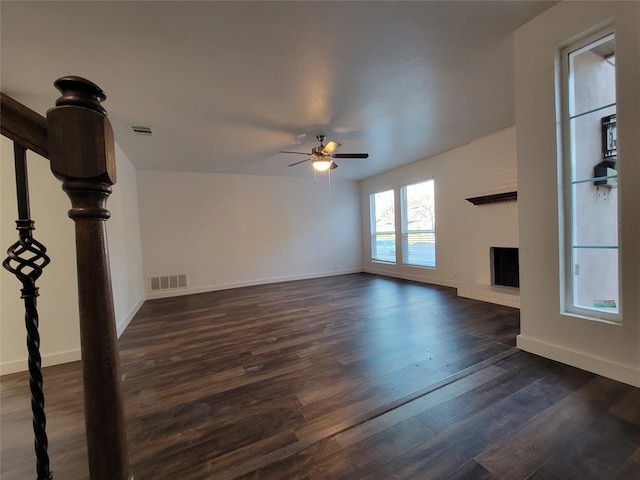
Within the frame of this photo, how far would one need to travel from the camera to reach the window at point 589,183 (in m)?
2.06

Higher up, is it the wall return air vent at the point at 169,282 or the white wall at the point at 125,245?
the white wall at the point at 125,245

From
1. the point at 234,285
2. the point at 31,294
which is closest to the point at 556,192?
the point at 31,294

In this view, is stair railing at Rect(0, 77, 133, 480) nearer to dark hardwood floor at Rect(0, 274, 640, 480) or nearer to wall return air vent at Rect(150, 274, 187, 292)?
dark hardwood floor at Rect(0, 274, 640, 480)

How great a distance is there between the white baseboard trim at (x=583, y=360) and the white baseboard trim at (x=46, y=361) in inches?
167

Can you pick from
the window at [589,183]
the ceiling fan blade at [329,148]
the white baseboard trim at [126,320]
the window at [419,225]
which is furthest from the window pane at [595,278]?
the white baseboard trim at [126,320]

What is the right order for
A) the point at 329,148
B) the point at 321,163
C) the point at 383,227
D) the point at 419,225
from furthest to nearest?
the point at 383,227, the point at 419,225, the point at 321,163, the point at 329,148

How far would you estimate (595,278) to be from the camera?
229 centimetres

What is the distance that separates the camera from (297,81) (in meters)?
2.49

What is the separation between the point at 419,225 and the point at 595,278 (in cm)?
355

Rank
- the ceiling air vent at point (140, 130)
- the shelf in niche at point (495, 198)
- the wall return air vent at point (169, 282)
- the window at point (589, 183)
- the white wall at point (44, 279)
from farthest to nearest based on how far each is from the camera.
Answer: the wall return air vent at point (169, 282) → the shelf in niche at point (495, 198) → the ceiling air vent at point (140, 130) → the white wall at point (44, 279) → the window at point (589, 183)

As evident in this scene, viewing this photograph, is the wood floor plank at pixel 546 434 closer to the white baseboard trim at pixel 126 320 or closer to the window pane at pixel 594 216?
the window pane at pixel 594 216

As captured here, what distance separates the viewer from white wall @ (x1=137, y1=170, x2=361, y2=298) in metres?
5.29

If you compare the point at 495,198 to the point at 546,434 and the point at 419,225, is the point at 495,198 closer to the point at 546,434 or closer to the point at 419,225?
the point at 419,225

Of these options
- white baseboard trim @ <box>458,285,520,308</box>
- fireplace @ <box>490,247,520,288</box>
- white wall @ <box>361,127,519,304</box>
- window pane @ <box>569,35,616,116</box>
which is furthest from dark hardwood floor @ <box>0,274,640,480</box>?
window pane @ <box>569,35,616,116</box>
